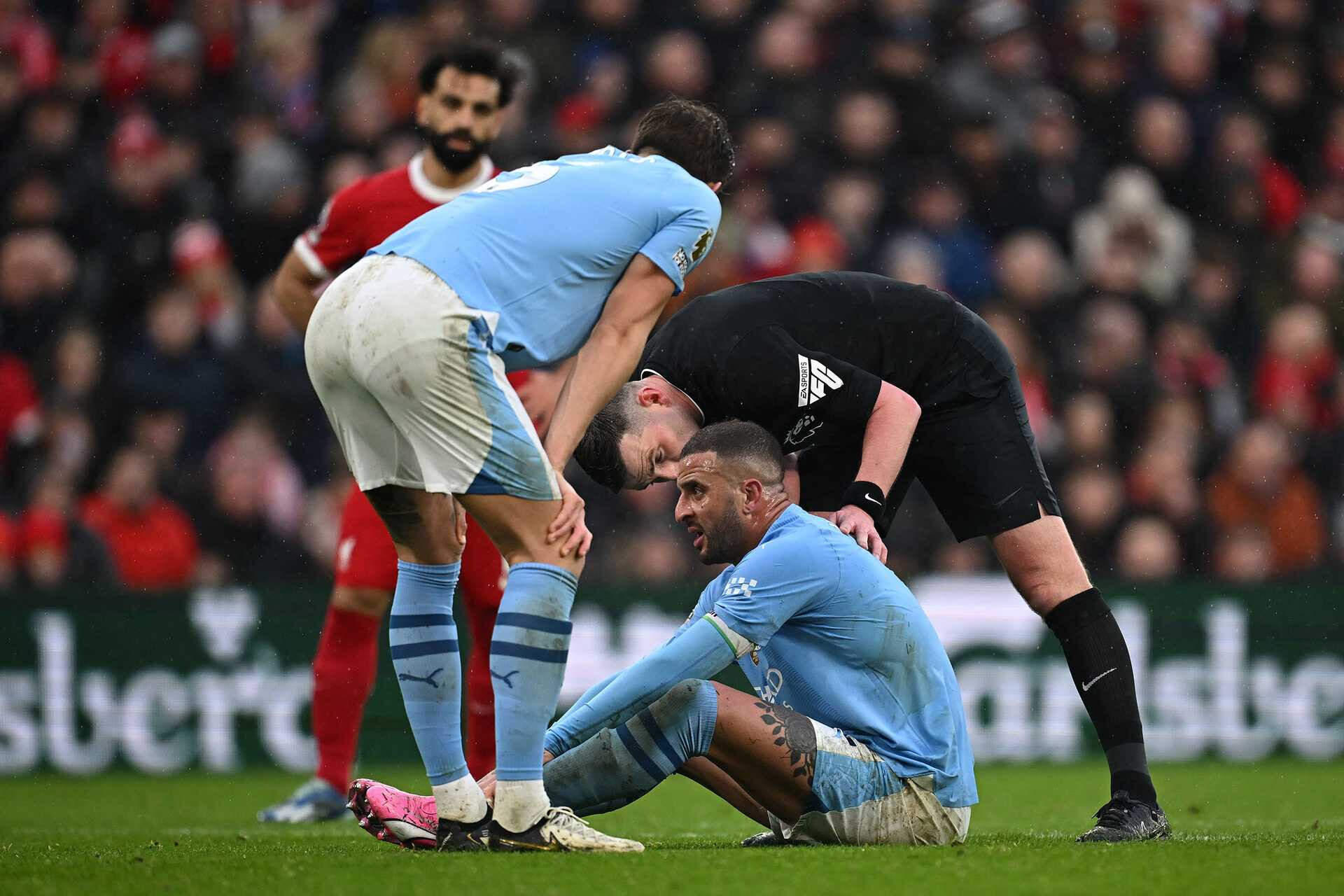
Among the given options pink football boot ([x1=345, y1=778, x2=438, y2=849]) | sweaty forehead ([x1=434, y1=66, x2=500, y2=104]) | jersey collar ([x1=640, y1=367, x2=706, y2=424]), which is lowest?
pink football boot ([x1=345, y1=778, x2=438, y2=849])

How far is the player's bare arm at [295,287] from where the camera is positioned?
260 inches

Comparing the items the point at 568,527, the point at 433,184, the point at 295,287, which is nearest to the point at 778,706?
the point at 568,527

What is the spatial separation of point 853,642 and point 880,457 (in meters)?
0.55

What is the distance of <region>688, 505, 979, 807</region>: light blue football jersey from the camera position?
4227mm

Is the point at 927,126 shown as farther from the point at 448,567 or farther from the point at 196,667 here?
the point at 448,567

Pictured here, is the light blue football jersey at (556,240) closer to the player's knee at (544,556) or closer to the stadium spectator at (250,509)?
the player's knee at (544,556)

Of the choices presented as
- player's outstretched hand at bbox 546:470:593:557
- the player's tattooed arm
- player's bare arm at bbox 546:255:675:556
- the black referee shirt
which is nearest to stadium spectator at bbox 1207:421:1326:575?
the black referee shirt

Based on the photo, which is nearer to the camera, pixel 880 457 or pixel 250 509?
pixel 880 457

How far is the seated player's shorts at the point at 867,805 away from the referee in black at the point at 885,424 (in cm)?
49

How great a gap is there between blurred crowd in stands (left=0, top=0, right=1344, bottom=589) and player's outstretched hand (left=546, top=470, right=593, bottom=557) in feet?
18.5

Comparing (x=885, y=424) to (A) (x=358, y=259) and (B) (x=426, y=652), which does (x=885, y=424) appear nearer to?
(B) (x=426, y=652)

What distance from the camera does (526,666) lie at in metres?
3.98

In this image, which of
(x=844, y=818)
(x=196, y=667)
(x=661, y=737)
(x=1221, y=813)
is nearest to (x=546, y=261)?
(x=661, y=737)

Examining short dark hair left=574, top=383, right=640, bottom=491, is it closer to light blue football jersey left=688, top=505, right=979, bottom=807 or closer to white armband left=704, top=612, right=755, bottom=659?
light blue football jersey left=688, top=505, right=979, bottom=807
